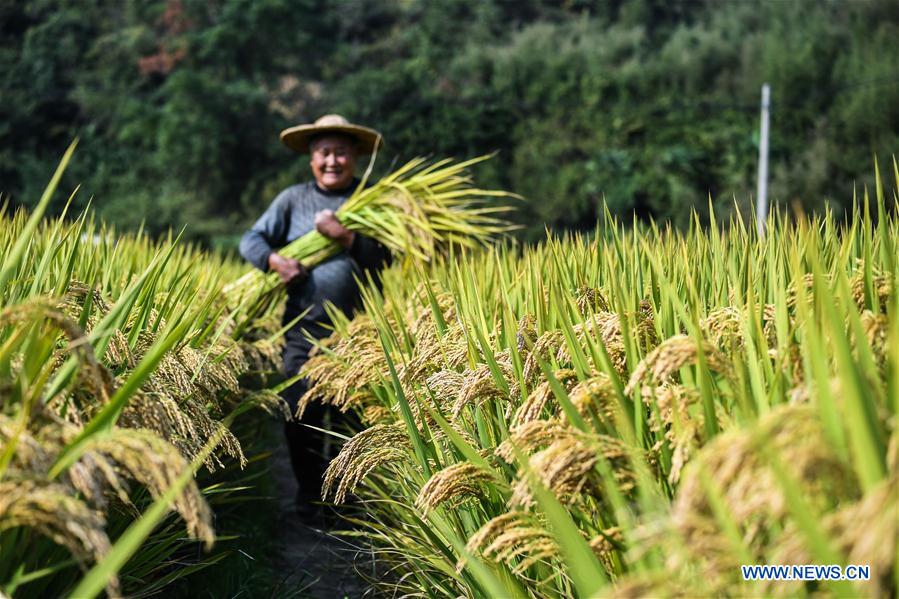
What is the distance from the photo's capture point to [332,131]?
4.92m

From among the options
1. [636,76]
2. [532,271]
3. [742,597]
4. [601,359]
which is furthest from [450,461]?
[636,76]

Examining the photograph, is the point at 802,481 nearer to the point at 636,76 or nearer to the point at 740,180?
the point at 740,180

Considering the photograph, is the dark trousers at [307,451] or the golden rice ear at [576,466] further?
the dark trousers at [307,451]

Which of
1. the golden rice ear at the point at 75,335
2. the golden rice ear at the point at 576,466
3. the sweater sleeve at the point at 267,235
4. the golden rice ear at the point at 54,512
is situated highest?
the golden rice ear at the point at 75,335

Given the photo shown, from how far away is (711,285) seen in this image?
2500 mm

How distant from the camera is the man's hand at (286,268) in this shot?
14.4ft

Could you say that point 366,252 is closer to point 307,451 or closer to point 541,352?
point 307,451

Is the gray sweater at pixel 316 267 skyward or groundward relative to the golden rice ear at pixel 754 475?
groundward

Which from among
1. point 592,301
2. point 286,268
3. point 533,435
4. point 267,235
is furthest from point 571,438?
point 267,235

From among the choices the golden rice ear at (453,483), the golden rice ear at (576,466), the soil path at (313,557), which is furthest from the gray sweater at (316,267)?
the golden rice ear at (576,466)

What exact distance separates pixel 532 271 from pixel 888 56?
86.9ft

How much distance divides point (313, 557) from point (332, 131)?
2.25m

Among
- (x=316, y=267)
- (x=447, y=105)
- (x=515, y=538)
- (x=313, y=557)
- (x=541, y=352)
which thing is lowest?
(x=447, y=105)

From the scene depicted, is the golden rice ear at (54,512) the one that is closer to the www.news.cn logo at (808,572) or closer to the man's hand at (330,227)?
the www.news.cn logo at (808,572)
